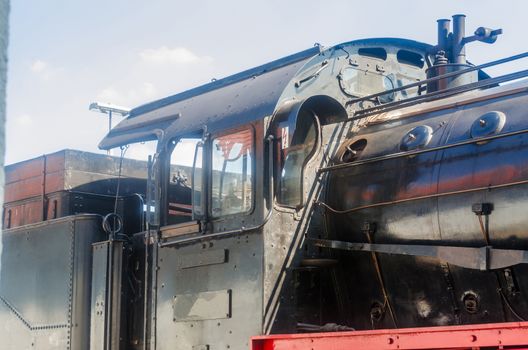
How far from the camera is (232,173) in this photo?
5.50 metres

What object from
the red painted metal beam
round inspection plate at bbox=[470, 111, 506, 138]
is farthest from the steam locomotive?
the red painted metal beam

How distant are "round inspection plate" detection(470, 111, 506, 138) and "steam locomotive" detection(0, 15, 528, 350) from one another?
1cm

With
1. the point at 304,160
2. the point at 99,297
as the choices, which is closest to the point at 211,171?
the point at 304,160

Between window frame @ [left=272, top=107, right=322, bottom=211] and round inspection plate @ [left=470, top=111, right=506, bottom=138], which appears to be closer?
round inspection plate @ [left=470, top=111, right=506, bottom=138]

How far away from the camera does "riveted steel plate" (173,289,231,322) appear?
5328mm

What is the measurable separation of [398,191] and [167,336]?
7.38 ft

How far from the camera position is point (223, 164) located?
5.57 m

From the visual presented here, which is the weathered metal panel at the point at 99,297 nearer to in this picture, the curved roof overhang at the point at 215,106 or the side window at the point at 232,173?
the curved roof overhang at the point at 215,106

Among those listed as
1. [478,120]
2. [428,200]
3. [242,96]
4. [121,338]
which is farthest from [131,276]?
[478,120]

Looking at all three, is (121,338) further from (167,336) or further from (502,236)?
(502,236)

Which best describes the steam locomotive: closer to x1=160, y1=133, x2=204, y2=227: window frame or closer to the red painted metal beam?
x1=160, y1=133, x2=204, y2=227: window frame

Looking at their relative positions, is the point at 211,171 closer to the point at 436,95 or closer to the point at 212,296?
the point at 212,296

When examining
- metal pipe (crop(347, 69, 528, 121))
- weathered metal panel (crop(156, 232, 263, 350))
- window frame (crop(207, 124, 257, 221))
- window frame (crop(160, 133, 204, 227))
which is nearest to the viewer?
metal pipe (crop(347, 69, 528, 121))

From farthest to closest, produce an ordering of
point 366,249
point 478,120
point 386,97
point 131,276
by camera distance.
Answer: point 131,276
point 386,97
point 366,249
point 478,120
